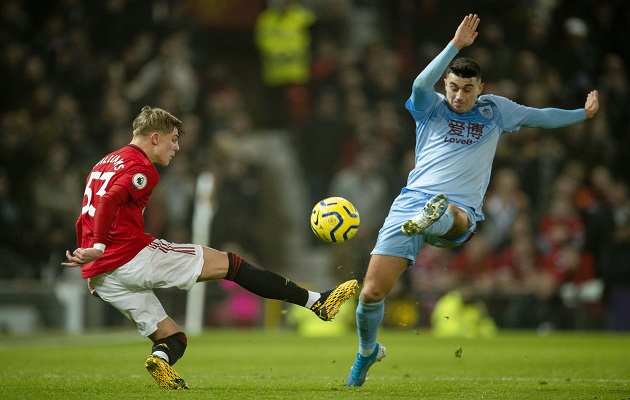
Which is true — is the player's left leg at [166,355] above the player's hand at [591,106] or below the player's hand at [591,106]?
below

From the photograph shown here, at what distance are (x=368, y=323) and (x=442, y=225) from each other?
0.82 meters

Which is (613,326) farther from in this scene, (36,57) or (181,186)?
(36,57)

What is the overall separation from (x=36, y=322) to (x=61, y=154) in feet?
8.46

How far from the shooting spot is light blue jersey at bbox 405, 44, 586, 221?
6.84 m

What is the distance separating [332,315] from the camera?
661cm

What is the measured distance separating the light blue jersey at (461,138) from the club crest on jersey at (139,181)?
179cm

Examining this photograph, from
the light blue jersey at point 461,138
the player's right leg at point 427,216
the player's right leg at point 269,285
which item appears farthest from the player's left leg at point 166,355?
the light blue jersey at point 461,138

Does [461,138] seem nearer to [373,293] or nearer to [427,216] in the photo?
[427,216]

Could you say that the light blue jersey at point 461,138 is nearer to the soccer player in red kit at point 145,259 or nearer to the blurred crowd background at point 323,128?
the soccer player in red kit at point 145,259

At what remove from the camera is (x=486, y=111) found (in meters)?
7.03

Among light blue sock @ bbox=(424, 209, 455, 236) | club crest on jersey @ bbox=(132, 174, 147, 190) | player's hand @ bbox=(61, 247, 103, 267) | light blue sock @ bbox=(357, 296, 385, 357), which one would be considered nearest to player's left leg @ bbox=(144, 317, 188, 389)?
player's hand @ bbox=(61, 247, 103, 267)

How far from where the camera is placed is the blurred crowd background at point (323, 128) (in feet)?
49.0

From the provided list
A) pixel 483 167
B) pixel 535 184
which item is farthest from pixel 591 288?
pixel 483 167

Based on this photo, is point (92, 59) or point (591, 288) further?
point (92, 59)
